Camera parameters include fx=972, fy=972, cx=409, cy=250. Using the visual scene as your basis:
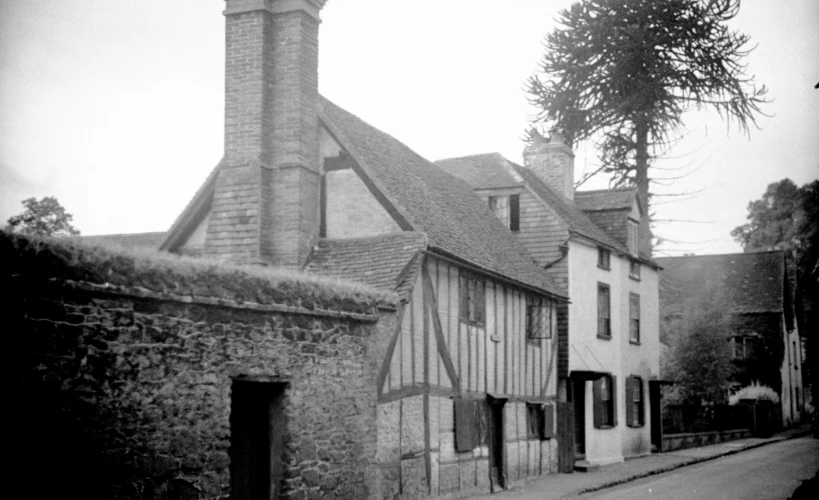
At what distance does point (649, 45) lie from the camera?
39531 mm

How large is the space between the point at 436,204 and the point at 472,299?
253cm

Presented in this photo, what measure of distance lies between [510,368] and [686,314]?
22.7 m

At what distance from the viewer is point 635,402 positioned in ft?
101

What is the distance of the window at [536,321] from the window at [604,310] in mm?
5339

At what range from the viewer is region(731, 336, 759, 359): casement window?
1828 inches

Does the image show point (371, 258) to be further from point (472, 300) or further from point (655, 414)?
point (655, 414)

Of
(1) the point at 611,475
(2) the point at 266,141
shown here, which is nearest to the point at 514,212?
(1) the point at 611,475

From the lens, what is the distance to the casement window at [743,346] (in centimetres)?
4644

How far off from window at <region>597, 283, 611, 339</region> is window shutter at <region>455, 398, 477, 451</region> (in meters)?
10.1

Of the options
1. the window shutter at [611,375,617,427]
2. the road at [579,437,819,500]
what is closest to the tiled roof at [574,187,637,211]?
the window shutter at [611,375,617,427]

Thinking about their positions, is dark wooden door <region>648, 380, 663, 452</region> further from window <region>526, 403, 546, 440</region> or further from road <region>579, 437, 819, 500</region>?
window <region>526, 403, 546, 440</region>

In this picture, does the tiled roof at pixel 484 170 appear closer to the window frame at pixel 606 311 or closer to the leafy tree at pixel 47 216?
the window frame at pixel 606 311

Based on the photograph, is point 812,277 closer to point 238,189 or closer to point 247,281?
point 247,281

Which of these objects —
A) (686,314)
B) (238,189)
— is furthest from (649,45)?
(238,189)
